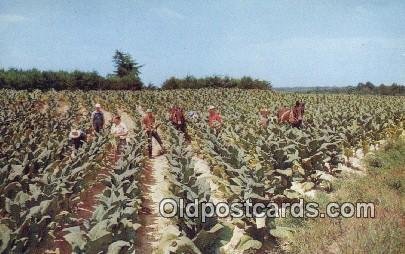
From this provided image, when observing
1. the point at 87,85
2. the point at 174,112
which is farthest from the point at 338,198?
the point at 87,85

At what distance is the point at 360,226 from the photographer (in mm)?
6039

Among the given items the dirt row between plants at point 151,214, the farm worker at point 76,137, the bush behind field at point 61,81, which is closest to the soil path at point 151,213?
the dirt row between plants at point 151,214

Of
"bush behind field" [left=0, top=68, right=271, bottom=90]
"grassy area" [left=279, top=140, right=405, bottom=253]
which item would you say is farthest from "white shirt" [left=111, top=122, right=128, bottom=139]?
"bush behind field" [left=0, top=68, right=271, bottom=90]

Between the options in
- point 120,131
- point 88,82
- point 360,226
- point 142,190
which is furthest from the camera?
point 88,82

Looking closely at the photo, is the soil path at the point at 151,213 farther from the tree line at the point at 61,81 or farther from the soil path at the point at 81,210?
the tree line at the point at 61,81

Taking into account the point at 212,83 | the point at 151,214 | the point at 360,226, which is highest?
the point at 212,83

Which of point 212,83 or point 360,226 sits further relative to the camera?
point 212,83


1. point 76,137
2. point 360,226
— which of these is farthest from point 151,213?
point 76,137

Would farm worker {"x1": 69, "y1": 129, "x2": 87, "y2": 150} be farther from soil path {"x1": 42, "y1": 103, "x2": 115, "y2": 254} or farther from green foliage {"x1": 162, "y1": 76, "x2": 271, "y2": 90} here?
green foliage {"x1": 162, "y1": 76, "x2": 271, "y2": 90}

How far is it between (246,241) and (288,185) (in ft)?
8.63

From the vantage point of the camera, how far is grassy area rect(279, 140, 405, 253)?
17.5 feet

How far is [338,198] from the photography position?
315 inches

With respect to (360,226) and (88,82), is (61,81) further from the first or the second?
(360,226)

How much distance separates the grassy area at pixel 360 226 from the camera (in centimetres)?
533
